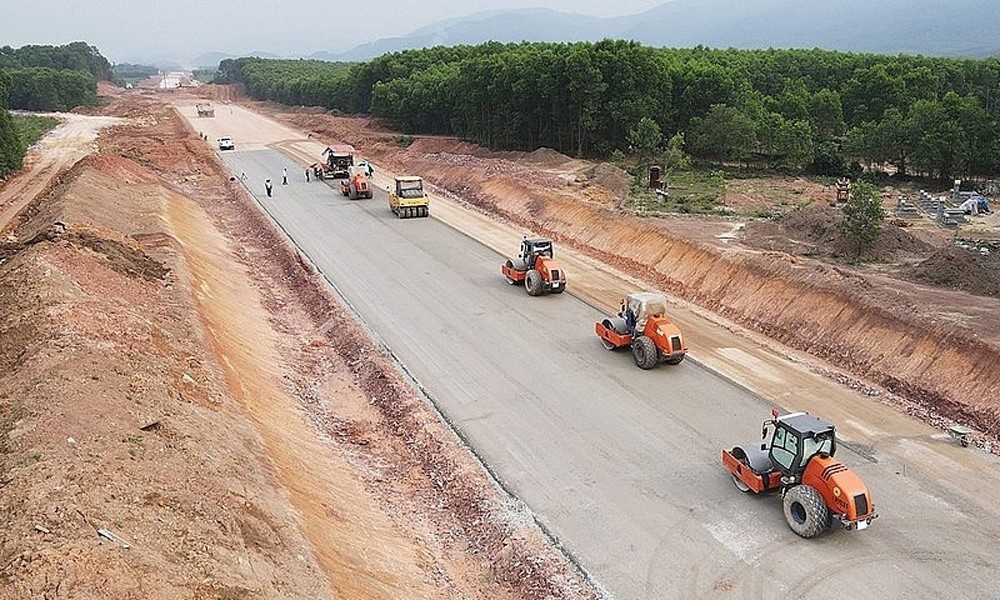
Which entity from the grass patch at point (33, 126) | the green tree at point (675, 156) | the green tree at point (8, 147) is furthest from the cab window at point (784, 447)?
the grass patch at point (33, 126)

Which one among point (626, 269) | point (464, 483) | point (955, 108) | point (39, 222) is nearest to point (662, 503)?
point (464, 483)

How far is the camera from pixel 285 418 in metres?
18.1

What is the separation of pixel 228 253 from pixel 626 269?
16900 millimetres

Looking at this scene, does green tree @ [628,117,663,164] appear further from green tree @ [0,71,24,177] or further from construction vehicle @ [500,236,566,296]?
green tree @ [0,71,24,177]

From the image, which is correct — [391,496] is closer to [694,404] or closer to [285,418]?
[285,418]

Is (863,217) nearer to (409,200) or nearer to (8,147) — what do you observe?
(409,200)

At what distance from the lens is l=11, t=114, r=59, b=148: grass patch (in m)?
70.2

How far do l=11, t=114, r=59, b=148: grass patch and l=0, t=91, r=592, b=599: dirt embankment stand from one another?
52.9 m

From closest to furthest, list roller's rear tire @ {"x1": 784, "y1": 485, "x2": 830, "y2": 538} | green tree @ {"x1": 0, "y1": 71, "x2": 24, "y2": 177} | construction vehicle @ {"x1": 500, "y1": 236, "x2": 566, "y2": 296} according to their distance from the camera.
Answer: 1. roller's rear tire @ {"x1": 784, "y1": 485, "x2": 830, "y2": 538}
2. construction vehicle @ {"x1": 500, "y1": 236, "x2": 566, "y2": 296}
3. green tree @ {"x1": 0, "y1": 71, "x2": 24, "y2": 177}

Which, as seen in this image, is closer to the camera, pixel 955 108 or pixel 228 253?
pixel 228 253

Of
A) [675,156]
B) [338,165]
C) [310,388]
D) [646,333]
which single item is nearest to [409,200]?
[338,165]

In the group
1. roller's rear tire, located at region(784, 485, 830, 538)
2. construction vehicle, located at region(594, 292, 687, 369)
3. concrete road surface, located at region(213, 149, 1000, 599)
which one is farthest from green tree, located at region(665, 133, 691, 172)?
roller's rear tire, located at region(784, 485, 830, 538)

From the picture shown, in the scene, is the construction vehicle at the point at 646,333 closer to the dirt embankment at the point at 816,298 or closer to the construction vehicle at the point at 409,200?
the dirt embankment at the point at 816,298

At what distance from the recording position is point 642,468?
15812mm
